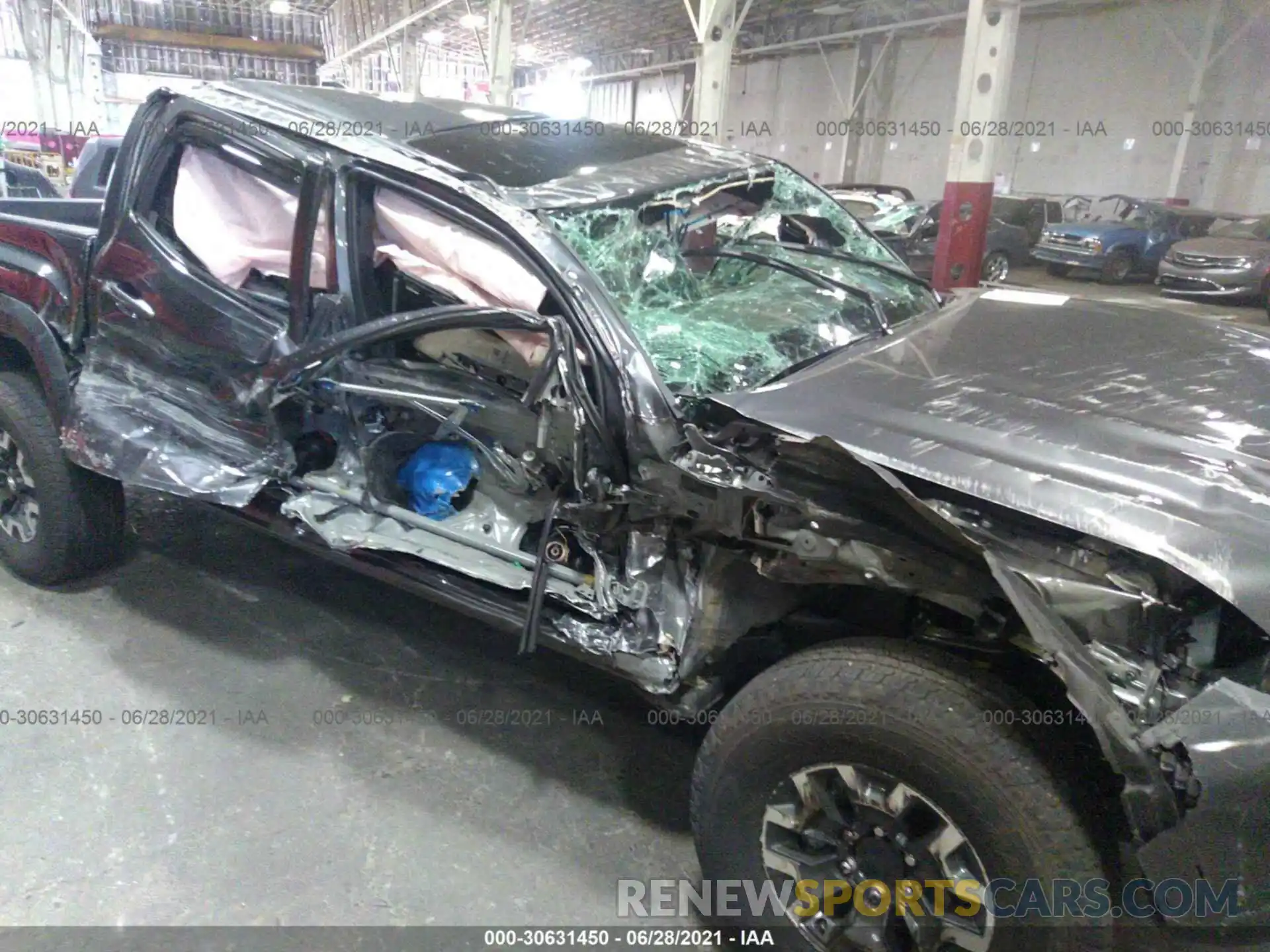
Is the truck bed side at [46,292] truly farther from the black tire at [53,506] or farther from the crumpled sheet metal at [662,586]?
the crumpled sheet metal at [662,586]

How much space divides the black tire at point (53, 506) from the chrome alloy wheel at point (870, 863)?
8.65ft

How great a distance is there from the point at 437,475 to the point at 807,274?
1342mm

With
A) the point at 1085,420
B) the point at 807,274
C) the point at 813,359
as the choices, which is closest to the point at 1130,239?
the point at 807,274

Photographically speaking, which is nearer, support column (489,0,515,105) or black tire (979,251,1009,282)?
support column (489,0,515,105)

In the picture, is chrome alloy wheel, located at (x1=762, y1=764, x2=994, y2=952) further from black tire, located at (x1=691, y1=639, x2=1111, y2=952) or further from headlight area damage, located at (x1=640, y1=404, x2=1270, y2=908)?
headlight area damage, located at (x1=640, y1=404, x2=1270, y2=908)

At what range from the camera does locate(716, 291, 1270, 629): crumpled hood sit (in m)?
1.49

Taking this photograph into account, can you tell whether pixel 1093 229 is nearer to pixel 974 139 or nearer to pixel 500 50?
pixel 974 139

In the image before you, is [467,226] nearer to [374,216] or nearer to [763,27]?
[374,216]

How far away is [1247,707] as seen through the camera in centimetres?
129

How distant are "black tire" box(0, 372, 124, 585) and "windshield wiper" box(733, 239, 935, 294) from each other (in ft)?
8.09

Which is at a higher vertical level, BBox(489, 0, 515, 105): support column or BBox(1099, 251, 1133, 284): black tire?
BBox(489, 0, 515, 105): support column

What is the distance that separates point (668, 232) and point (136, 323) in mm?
1677

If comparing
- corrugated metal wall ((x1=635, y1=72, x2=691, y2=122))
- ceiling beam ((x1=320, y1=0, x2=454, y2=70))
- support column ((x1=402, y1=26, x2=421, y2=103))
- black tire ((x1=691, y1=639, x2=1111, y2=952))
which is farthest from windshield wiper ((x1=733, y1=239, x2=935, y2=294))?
corrugated metal wall ((x1=635, y1=72, x2=691, y2=122))

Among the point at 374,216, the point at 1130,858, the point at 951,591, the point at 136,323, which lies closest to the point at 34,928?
the point at 136,323
